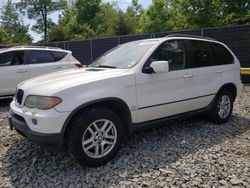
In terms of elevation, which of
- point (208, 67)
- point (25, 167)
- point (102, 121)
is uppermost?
point (208, 67)

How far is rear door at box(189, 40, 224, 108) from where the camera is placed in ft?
18.5

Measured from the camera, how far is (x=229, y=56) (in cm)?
644

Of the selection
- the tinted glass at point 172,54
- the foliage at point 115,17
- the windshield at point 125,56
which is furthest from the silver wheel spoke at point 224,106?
the foliage at point 115,17

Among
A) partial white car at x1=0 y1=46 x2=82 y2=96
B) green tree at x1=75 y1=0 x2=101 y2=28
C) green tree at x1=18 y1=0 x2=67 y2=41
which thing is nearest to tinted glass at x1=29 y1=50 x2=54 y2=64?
partial white car at x1=0 y1=46 x2=82 y2=96

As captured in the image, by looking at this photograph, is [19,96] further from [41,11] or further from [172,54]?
[41,11]

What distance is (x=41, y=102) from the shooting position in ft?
13.5

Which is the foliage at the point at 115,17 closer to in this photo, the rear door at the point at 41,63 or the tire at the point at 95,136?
the rear door at the point at 41,63

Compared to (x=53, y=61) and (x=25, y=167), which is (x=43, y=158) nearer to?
(x=25, y=167)

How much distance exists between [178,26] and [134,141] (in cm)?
2443

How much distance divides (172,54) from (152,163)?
6.14 feet

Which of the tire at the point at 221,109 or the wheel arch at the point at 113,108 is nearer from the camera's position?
the wheel arch at the point at 113,108

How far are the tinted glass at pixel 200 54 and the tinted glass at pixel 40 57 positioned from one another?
4.88 metres

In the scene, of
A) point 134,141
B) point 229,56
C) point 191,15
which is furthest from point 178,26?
point 134,141

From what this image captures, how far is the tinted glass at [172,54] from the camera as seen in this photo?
5109mm
